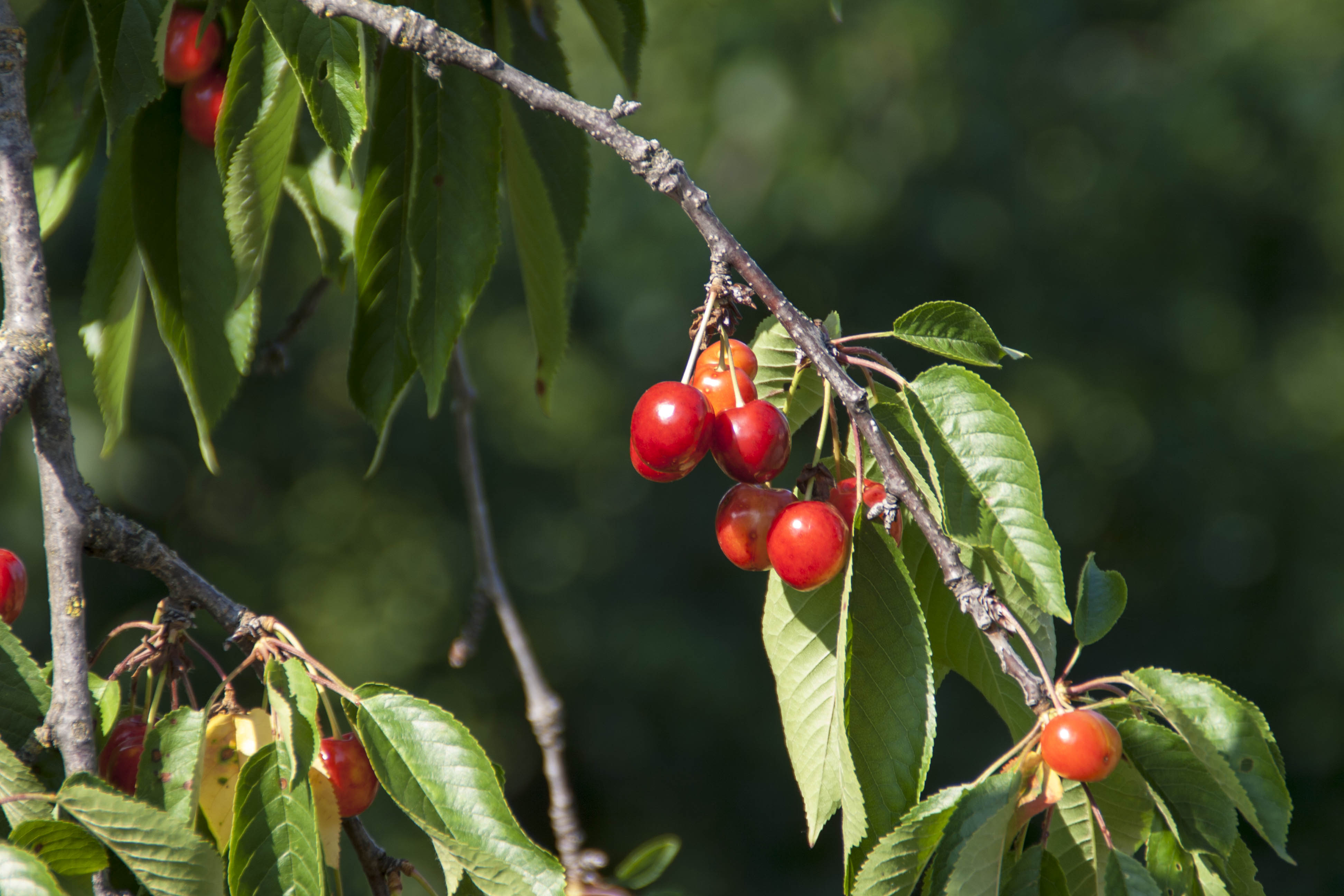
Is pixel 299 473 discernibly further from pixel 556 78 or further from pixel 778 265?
pixel 556 78

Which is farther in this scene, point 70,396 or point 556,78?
point 70,396

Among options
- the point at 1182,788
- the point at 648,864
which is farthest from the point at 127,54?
the point at 648,864

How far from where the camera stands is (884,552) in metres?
0.81

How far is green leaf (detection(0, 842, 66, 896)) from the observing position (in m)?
0.56

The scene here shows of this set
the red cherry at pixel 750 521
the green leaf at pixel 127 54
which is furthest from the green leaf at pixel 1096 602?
the green leaf at pixel 127 54

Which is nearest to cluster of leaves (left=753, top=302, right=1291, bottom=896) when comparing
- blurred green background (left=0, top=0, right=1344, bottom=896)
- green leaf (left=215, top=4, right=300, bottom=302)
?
green leaf (left=215, top=4, right=300, bottom=302)

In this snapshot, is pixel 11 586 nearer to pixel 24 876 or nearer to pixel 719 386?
pixel 24 876

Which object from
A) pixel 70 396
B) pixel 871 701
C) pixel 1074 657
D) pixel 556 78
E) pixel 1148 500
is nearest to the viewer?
pixel 871 701

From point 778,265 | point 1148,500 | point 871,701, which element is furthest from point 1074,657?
point 1148,500

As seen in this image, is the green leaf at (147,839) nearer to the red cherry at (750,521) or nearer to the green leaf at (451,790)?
the green leaf at (451,790)

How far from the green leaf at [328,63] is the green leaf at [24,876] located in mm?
532

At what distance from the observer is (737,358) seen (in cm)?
94

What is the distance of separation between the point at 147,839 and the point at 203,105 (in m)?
0.72

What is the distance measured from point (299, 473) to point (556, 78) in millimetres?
5400
